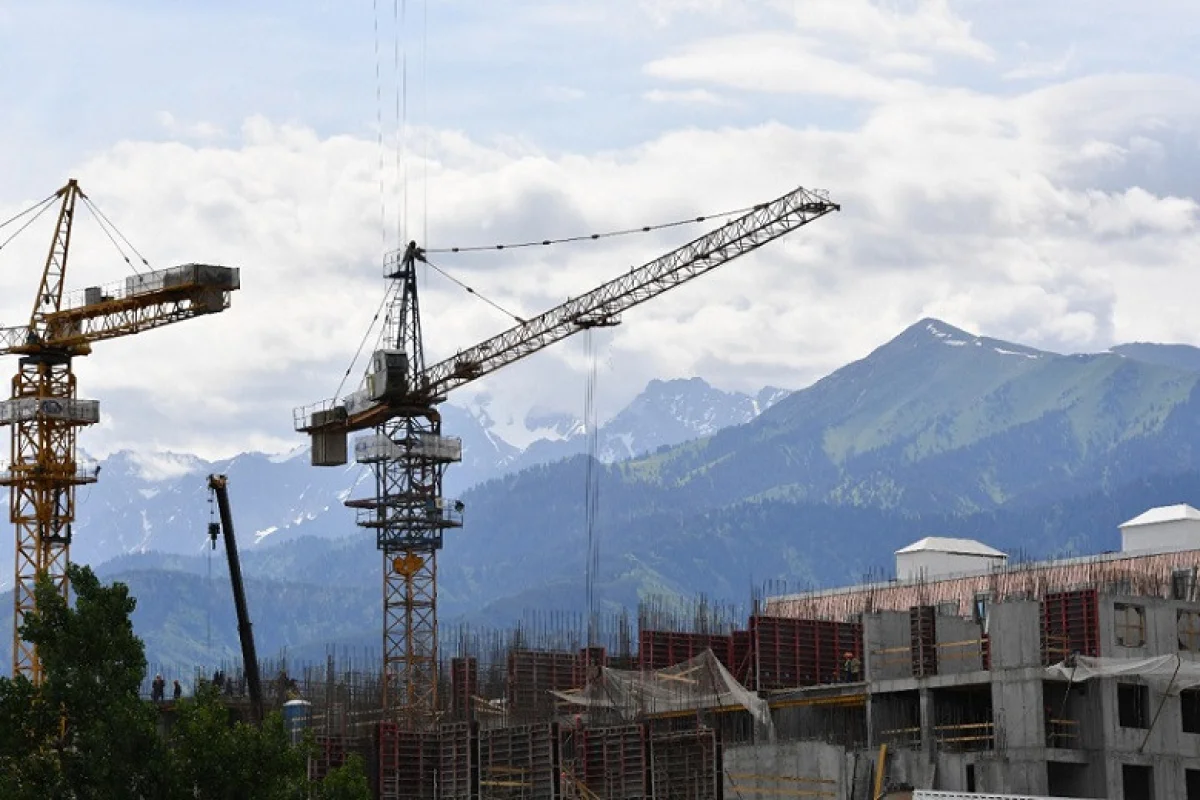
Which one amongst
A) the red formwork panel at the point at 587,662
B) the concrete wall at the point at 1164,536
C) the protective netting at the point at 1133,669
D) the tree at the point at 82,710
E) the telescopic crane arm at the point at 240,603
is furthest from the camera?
the concrete wall at the point at 1164,536

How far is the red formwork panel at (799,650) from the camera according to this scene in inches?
3509

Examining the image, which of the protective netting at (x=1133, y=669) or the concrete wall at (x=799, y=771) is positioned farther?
the concrete wall at (x=799, y=771)

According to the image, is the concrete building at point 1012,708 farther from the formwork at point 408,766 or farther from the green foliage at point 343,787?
the green foliage at point 343,787

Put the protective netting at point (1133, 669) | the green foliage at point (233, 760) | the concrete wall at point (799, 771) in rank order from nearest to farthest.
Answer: the green foliage at point (233, 760) < the protective netting at point (1133, 669) < the concrete wall at point (799, 771)

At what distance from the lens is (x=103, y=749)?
206 ft

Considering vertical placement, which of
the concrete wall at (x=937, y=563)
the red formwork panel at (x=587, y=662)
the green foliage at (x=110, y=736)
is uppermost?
the concrete wall at (x=937, y=563)

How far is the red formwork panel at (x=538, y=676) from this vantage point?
99.2 metres

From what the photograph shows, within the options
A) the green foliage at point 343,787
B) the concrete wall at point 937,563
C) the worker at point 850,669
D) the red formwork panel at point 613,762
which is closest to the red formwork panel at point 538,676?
the red formwork panel at point 613,762

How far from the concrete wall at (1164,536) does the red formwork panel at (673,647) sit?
48.3m

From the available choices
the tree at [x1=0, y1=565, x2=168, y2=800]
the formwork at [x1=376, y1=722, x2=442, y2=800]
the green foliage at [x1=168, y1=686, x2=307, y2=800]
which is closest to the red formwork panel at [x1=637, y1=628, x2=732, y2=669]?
the formwork at [x1=376, y1=722, x2=442, y2=800]

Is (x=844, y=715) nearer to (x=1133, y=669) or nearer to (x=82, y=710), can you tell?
(x=1133, y=669)

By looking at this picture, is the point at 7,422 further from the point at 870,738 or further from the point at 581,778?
the point at 870,738

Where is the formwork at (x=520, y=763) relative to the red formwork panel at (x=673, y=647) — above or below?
below

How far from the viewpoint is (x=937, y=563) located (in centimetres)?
14675
